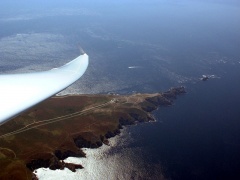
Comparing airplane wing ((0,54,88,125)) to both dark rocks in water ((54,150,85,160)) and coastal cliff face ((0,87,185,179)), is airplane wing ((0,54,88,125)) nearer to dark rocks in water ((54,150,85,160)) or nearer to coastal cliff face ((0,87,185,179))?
coastal cliff face ((0,87,185,179))

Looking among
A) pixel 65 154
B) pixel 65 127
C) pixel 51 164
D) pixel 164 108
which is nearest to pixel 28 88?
pixel 51 164

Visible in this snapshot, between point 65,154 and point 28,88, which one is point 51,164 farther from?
point 28,88

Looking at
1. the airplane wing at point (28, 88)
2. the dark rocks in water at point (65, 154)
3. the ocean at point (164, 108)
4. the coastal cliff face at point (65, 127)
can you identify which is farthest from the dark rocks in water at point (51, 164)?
the airplane wing at point (28, 88)

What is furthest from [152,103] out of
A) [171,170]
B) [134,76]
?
[171,170]

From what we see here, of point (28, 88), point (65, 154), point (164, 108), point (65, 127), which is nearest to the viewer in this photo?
point (28, 88)

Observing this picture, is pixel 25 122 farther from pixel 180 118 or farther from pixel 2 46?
pixel 2 46

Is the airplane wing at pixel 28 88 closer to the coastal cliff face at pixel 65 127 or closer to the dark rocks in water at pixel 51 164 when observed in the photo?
the coastal cliff face at pixel 65 127

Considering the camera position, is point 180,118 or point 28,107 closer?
point 28,107
